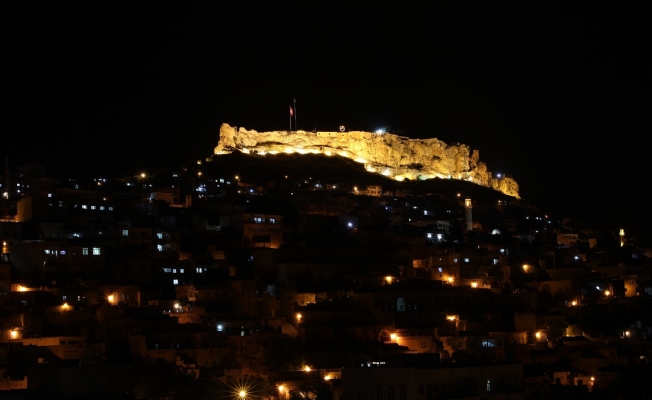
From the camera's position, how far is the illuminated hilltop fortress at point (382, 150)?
112438 millimetres

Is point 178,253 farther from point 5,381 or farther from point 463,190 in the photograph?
point 463,190

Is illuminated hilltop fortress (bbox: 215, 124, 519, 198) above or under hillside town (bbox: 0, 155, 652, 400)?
above

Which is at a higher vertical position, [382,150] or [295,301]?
[382,150]

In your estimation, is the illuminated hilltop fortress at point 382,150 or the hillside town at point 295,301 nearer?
the hillside town at point 295,301

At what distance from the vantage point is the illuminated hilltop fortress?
112438mm

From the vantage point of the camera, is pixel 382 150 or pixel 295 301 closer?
pixel 295 301

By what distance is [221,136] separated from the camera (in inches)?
4439

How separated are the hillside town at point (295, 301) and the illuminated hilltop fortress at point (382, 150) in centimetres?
3010

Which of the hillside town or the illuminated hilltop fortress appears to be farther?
the illuminated hilltop fortress

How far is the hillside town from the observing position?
39.2 metres

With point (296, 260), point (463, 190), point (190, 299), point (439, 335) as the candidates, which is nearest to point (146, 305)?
point (190, 299)

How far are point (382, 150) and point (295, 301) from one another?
6194 centimetres

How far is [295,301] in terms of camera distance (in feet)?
176

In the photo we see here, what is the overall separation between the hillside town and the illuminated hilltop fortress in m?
30.1
